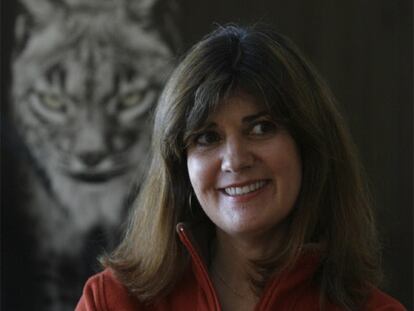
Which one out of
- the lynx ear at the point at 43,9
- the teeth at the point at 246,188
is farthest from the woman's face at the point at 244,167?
the lynx ear at the point at 43,9

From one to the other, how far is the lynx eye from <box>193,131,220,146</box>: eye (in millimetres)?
1148

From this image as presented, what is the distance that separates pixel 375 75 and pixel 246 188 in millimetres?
1319

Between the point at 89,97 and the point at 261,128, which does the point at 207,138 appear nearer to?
the point at 261,128

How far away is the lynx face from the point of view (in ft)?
8.09

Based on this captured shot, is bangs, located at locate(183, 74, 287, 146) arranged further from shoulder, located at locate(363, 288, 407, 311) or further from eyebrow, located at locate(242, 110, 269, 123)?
shoulder, located at locate(363, 288, 407, 311)

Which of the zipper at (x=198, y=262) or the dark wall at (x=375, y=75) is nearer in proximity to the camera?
the zipper at (x=198, y=262)

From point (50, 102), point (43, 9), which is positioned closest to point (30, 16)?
point (43, 9)

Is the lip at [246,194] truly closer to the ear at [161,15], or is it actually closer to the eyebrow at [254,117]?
the eyebrow at [254,117]

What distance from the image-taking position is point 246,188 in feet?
4.32

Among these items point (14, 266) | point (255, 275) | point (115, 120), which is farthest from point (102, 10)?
point (255, 275)

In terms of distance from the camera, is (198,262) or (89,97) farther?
(89,97)

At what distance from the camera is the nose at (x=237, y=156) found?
1294 millimetres

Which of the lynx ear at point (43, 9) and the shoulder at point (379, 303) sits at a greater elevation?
the lynx ear at point (43, 9)

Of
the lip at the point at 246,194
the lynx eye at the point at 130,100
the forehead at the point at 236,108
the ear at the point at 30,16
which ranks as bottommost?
the lip at the point at 246,194
